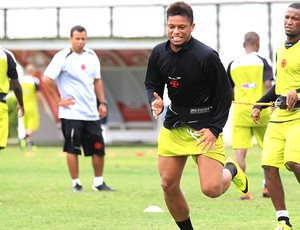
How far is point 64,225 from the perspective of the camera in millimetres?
10688

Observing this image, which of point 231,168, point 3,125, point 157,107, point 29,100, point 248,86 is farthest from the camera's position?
point 29,100

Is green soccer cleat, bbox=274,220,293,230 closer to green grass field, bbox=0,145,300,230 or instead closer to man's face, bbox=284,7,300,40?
green grass field, bbox=0,145,300,230

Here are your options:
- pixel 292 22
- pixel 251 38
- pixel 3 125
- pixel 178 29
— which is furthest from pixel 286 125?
pixel 3 125

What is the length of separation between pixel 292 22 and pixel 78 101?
565 cm

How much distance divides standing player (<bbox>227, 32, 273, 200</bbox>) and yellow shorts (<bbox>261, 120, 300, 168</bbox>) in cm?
394

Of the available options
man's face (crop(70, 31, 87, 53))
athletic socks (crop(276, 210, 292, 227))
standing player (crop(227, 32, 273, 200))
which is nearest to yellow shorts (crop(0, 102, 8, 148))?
man's face (crop(70, 31, 87, 53))

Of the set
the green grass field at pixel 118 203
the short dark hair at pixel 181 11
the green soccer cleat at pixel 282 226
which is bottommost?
the green grass field at pixel 118 203

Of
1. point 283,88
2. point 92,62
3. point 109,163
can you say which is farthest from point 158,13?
point 283,88

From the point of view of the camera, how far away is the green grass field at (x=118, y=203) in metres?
10.9

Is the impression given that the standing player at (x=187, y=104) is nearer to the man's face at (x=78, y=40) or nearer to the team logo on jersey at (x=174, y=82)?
the team logo on jersey at (x=174, y=82)

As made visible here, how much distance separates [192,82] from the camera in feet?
29.7

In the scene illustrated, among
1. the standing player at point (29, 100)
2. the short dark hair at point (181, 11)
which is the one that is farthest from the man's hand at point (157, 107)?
the standing player at point (29, 100)

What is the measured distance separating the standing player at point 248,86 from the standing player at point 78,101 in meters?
2.12

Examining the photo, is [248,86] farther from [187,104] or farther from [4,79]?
[187,104]
